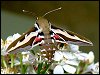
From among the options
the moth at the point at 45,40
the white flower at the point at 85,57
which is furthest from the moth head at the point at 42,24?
the white flower at the point at 85,57

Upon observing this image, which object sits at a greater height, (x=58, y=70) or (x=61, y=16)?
(x=61, y=16)

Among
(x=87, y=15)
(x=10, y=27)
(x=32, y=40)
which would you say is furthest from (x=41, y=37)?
(x=87, y=15)

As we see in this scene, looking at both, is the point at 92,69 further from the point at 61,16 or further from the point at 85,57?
the point at 61,16

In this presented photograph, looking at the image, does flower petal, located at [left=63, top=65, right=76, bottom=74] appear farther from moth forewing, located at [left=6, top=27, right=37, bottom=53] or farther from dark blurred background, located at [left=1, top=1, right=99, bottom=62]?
dark blurred background, located at [left=1, top=1, right=99, bottom=62]

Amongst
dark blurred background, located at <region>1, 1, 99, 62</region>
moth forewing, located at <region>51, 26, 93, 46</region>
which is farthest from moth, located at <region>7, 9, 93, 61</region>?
dark blurred background, located at <region>1, 1, 99, 62</region>

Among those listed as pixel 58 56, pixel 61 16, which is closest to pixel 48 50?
pixel 58 56

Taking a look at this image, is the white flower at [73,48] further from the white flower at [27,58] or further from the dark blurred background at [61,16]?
the dark blurred background at [61,16]
